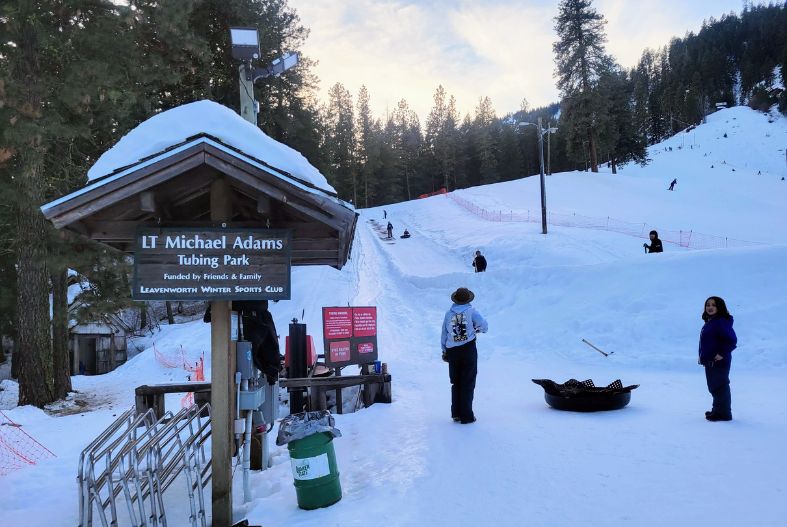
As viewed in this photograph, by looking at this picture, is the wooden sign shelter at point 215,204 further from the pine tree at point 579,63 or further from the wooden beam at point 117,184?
the pine tree at point 579,63

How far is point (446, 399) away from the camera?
8.99 meters

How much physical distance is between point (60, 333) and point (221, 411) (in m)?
13.7

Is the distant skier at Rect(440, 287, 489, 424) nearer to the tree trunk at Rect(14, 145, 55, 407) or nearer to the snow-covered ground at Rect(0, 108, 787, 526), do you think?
the snow-covered ground at Rect(0, 108, 787, 526)

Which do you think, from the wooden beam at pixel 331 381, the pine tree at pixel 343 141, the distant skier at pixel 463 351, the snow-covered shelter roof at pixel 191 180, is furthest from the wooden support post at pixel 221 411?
the pine tree at pixel 343 141

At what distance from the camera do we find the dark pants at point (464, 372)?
23.3 feet

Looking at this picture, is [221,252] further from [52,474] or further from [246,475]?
[52,474]

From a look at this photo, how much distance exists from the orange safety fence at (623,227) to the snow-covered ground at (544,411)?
1929mm

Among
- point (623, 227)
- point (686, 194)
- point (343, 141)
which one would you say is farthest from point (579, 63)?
point (343, 141)

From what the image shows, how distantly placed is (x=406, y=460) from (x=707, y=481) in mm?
3009

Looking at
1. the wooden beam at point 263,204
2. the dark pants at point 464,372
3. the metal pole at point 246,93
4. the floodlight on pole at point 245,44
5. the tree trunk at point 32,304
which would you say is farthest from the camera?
the tree trunk at point 32,304

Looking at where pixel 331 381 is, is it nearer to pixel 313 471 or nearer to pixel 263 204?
pixel 313 471

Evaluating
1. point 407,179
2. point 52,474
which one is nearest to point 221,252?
point 52,474

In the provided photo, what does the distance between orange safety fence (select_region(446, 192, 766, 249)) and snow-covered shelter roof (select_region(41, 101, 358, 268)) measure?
22345 mm

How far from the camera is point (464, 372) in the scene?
7.11 meters
